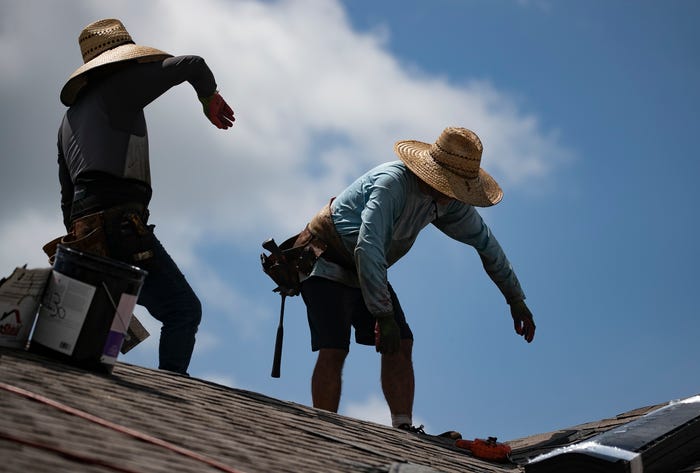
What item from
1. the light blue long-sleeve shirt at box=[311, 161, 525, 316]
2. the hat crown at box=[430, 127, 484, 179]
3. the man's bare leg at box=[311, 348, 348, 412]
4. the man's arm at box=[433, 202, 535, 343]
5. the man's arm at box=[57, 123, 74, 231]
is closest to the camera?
the man's arm at box=[57, 123, 74, 231]

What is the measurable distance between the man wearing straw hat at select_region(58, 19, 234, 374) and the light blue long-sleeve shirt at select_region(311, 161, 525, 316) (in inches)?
41.7

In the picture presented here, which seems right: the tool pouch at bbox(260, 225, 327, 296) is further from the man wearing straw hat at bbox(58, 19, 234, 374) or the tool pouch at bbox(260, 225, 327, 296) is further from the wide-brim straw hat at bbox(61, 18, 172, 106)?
the wide-brim straw hat at bbox(61, 18, 172, 106)

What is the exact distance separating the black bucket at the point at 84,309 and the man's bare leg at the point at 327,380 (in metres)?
1.80

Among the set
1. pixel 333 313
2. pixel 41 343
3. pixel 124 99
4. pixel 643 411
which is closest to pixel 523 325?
pixel 643 411

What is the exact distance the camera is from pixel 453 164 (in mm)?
6031

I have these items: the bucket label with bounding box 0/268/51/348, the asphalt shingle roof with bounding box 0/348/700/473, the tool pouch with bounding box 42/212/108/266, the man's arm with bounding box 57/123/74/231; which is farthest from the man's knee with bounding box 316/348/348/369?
the bucket label with bounding box 0/268/51/348

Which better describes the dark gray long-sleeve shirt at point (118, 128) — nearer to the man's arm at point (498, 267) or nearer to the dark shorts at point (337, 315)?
the dark shorts at point (337, 315)

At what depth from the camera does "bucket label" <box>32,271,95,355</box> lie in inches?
158

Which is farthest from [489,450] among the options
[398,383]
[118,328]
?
[118,328]

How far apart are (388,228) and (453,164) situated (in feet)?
2.19

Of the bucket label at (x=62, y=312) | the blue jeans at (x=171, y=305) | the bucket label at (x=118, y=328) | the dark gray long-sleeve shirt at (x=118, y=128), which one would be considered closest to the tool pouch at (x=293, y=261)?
the blue jeans at (x=171, y=305)

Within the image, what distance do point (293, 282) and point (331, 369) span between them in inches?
29.4

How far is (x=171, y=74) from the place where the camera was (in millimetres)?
5008

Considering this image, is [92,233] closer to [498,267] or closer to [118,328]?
[118,328]
